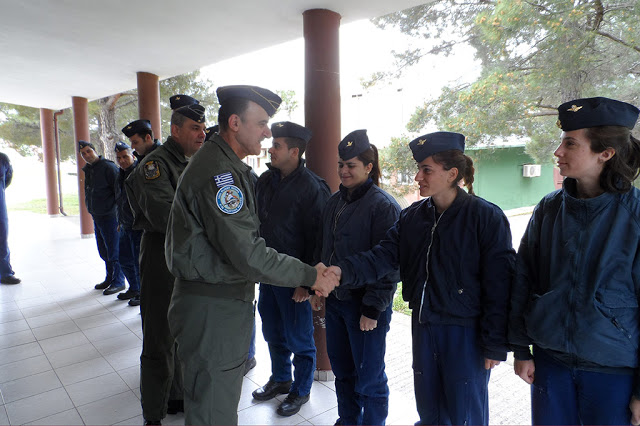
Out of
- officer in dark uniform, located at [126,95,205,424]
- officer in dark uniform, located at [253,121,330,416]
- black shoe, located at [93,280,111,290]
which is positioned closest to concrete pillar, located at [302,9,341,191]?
officer in dark uniform, located at [253,121,330,416]

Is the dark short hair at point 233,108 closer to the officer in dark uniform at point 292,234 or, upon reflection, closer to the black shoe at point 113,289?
the officer in dark uniform at point 292,234

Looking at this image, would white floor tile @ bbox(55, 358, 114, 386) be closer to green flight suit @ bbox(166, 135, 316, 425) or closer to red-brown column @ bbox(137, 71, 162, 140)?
green flight suit @ bbox(166, 135, 316, 425)

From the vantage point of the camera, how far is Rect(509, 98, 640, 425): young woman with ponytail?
1256mm

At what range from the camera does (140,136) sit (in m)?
3.33

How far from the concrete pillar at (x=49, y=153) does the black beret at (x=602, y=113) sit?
12.3 meters

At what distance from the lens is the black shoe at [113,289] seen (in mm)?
4910

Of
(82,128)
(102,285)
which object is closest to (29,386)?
(102,285)

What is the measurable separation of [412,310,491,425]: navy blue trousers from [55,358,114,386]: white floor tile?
2.54 m

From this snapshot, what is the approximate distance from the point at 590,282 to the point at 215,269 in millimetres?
1352

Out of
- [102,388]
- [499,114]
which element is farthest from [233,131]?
[499,114]

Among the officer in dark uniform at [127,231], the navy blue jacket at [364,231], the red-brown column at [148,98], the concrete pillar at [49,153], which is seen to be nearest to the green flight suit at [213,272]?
the navy blue jacket at [364,231]

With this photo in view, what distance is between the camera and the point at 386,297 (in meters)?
1.94

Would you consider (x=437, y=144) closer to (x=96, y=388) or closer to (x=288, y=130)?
(x=288, y=130)

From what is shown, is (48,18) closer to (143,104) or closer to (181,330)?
(143,104)
